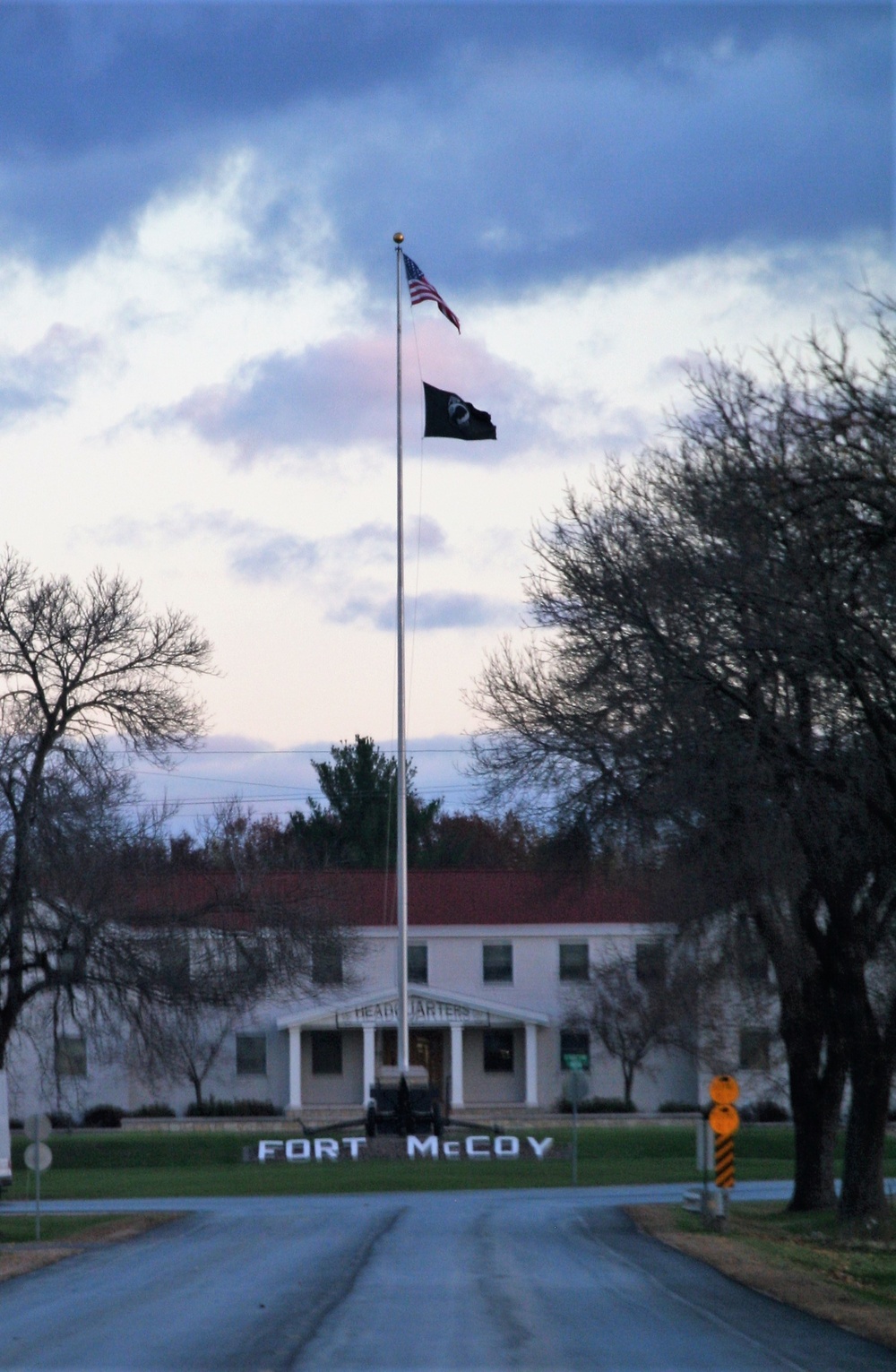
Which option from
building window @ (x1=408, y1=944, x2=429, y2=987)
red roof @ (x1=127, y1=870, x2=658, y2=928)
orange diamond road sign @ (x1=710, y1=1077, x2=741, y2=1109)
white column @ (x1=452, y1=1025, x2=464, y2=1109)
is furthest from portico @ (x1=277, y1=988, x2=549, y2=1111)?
orange diamond road sign @ (x1=710, y1=1077, x2=741, y2=1109)

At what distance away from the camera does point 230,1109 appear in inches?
2267

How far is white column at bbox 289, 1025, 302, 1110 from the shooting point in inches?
2282

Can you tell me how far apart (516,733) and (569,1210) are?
32.2ft

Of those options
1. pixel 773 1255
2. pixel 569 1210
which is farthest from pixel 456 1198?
pixel 773 1255

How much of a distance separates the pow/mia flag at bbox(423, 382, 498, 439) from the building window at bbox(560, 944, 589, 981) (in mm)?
30725

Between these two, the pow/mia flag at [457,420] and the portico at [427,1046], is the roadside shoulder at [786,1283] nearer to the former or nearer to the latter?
the pow/mia flag at [457,420]

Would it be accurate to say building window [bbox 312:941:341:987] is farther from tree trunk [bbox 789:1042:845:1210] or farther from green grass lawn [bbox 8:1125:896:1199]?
tree trunk [bbox 789:1042:845:1210]

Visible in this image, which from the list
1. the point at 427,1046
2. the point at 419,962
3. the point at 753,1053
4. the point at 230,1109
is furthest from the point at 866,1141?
the point at 427,1046

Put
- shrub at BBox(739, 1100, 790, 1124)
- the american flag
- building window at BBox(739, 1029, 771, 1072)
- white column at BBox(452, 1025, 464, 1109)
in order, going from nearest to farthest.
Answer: the american flag
building window at BBox(739, 1029, 771, 1072)
shrub at BBox(739, 1100, 790, 1124)
white column at BBox(452, 1025, 464, 1109)

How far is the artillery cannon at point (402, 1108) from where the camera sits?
40500 mm

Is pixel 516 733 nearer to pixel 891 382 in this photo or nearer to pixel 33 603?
pixel 891 382

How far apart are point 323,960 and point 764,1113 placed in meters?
25.7

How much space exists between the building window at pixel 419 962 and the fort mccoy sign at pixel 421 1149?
50.2 ft

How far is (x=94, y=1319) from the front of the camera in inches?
549
